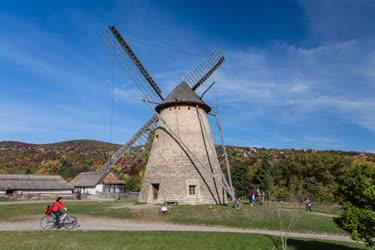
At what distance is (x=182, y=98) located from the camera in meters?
25.1

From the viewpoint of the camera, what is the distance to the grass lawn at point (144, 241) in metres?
10.9

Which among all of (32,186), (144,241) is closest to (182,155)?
(144,241)

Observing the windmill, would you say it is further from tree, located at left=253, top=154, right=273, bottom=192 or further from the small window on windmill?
tree, located at left=253, top=154, right=273, bottom=192

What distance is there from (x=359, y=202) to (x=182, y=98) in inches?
668

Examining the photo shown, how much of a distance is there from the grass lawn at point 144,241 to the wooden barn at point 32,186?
112ft

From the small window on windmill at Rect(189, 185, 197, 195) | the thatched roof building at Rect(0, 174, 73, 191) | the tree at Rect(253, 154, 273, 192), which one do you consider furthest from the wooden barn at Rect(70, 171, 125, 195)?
the small window on windmill at Rect(189, 185, 197, 195)

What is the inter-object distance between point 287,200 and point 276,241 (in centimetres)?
2581

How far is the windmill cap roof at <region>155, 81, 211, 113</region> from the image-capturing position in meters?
25.0

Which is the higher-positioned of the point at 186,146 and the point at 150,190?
the point at 186,146

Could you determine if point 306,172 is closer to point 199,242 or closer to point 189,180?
point 189,180

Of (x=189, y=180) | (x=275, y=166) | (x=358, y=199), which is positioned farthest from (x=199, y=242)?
(x=275, y=166)

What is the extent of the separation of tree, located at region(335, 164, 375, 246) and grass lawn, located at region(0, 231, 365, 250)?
2547 millimetres

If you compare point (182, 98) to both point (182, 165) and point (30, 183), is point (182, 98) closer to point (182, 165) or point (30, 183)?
point (182, 165)

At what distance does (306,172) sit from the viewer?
159 feet
